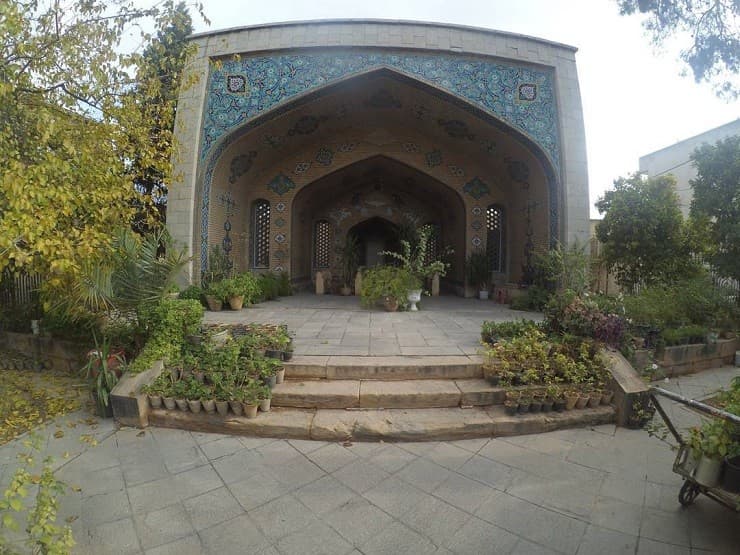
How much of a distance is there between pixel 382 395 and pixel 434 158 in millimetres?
9294

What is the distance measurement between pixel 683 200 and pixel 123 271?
21.8 metres

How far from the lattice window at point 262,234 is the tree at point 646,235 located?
9.35 metres

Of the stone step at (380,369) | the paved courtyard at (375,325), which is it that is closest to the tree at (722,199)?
the paved courtyard at (375,325)

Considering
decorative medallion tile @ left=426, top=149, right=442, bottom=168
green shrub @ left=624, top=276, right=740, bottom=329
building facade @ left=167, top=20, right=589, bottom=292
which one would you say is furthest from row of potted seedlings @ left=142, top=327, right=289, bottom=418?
decorative medallion tile @ left=426, top=149, right=442, bottom=168

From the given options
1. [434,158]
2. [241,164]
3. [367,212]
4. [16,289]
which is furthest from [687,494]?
[367,212]

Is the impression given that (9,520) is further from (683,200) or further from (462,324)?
(683,200)

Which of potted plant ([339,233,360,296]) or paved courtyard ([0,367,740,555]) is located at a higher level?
potted plant ([339,233,360,296])

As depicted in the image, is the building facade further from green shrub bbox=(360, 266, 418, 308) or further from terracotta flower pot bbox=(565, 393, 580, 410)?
terracotta flower pot bbox=(565, 393, 580, 410)

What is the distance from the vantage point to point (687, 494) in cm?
217

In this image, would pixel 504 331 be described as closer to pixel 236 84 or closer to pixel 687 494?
pixel 687 494

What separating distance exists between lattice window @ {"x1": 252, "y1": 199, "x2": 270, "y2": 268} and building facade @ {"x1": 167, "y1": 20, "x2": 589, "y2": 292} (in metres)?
0.04

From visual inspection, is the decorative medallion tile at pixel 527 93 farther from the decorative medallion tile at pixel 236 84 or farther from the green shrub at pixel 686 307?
the decorative medallion tile at pixel 236 84

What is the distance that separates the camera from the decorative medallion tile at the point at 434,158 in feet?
36.5

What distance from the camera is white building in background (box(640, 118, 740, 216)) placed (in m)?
15.2
